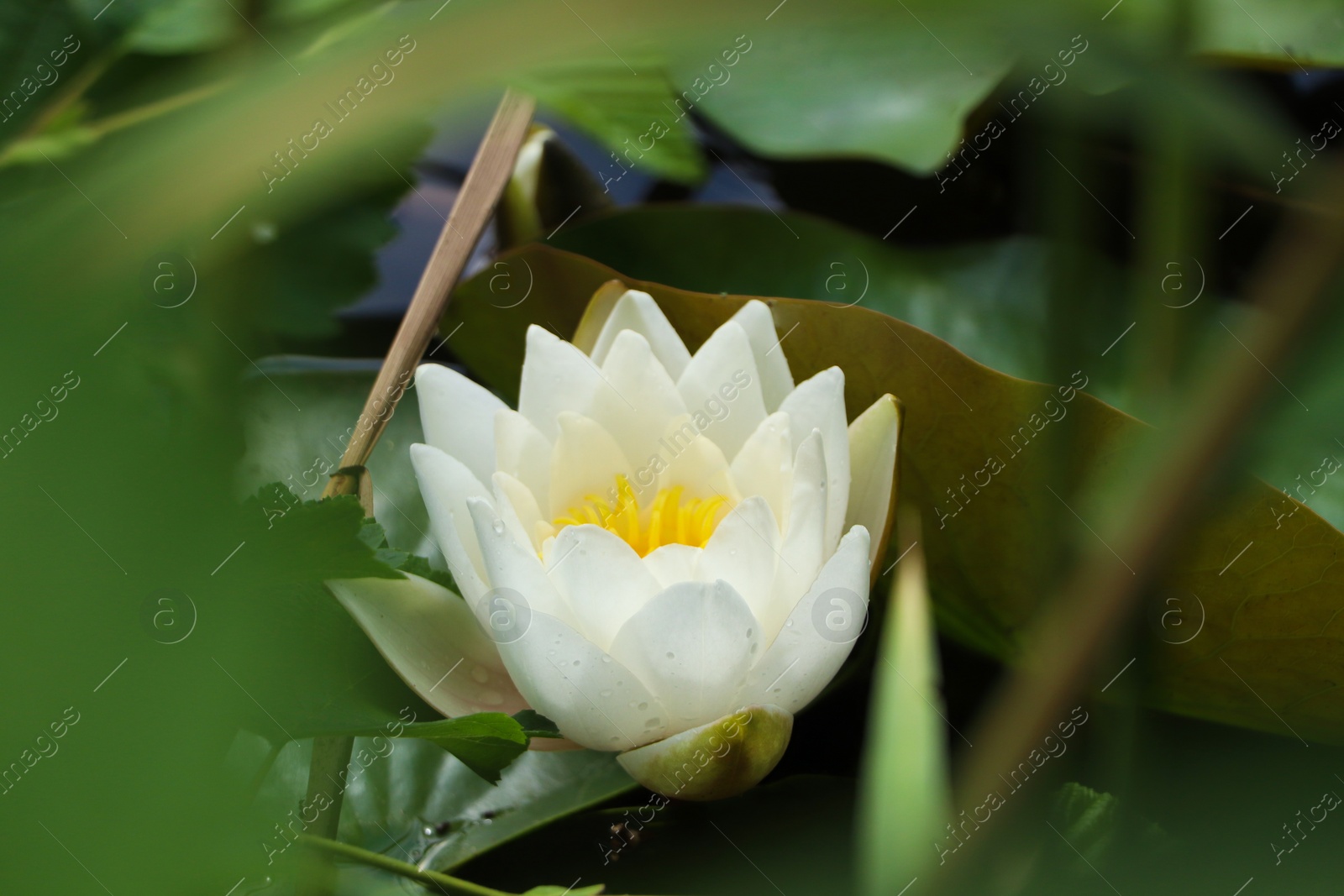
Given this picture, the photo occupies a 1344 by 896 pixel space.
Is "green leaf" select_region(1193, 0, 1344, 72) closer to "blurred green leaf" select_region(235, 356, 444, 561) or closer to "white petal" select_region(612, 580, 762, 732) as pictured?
"white petal" select_region(612, 580, 762, 732)

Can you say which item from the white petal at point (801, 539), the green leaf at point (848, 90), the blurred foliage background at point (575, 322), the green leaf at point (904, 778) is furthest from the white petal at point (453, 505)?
the green leaf at point (848, 90)

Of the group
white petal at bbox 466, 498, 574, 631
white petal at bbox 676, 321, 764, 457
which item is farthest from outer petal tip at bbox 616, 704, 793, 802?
white petal at bbox 676, 321, 764, 457

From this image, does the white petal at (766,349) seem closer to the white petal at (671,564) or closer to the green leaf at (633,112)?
the white petal at (671,564)

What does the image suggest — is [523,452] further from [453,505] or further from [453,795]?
[453,795]

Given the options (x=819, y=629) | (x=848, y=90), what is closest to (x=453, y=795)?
(x=819, y=629)

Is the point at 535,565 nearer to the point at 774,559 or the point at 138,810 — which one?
the point at 774,559
